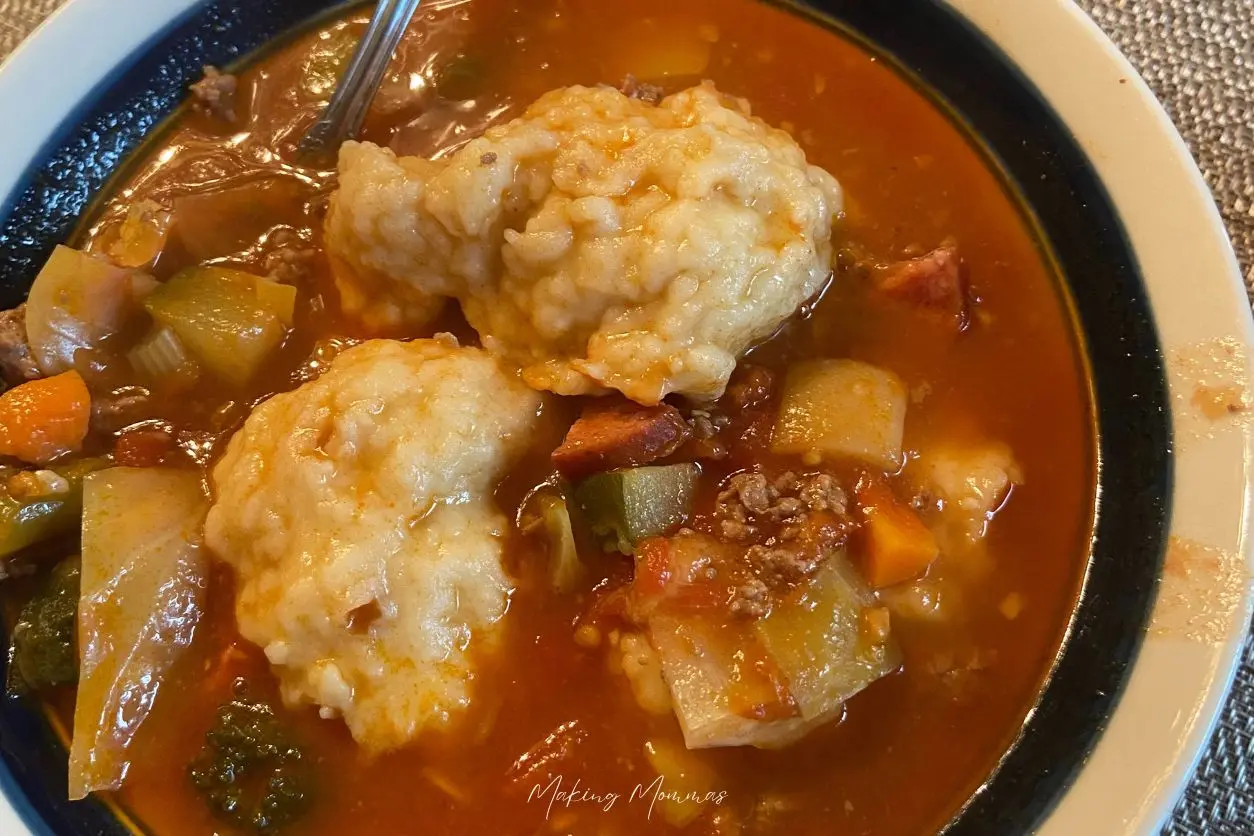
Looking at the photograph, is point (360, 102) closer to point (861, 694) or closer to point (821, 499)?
point (821, 499)

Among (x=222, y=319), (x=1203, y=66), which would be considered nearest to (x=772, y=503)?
(x=222, y=319)

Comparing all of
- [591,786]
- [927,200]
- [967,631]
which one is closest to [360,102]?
[927,200]

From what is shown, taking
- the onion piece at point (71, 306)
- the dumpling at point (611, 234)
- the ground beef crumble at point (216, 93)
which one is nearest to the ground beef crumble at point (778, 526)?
the dumpling at point (611, 234)

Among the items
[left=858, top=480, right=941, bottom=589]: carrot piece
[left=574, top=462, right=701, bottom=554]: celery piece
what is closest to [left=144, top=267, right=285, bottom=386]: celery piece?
[left=574, top=462, right=701, bottom=554]: celery piece

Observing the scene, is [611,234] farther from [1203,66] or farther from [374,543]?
[1203,66]

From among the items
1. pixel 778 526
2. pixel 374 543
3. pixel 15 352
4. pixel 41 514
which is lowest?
pixel 778 526

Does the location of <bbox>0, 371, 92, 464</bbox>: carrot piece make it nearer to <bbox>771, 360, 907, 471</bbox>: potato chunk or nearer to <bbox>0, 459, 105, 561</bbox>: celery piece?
<bbox>0, 459, 105, 561</bbox>: celery piece
